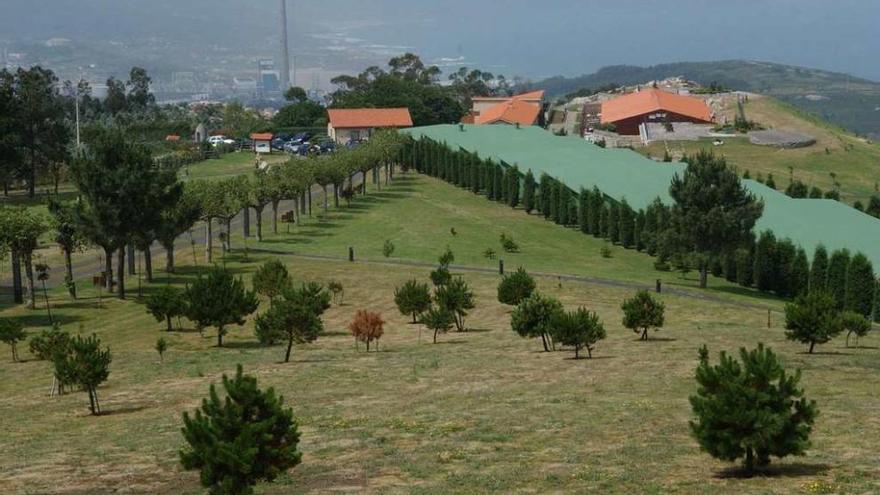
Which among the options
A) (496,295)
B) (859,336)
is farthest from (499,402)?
(496,295)

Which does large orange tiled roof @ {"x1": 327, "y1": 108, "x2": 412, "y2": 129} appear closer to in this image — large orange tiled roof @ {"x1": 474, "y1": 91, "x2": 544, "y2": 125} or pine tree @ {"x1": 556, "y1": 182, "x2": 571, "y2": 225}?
large orange tiled roof @ {"x1": 474, "y1": 91, "x2": 544, "y2": 125}

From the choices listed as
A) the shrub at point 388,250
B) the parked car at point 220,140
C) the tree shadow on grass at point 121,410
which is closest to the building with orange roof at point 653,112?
the parked car at point 220,140

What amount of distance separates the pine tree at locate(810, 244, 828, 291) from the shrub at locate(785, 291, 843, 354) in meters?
21.8

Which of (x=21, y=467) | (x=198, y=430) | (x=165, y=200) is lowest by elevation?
(x=21, y=467)

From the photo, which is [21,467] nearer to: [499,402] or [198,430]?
[198,430]

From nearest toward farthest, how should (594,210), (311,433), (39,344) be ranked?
(311,433)
(39,344)
(594,210)

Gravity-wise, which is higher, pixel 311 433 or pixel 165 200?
pixel 165 200

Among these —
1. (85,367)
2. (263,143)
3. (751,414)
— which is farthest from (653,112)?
(751,414)

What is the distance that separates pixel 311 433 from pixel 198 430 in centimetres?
916

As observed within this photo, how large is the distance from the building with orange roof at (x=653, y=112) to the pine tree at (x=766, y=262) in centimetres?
10650

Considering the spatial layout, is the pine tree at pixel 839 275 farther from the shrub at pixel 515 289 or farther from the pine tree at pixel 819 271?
the shrub at pixel 515 289

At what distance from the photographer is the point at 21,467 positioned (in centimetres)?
3003

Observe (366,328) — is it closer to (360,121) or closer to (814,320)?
(814,320)

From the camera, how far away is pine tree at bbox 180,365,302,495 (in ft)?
78.0
